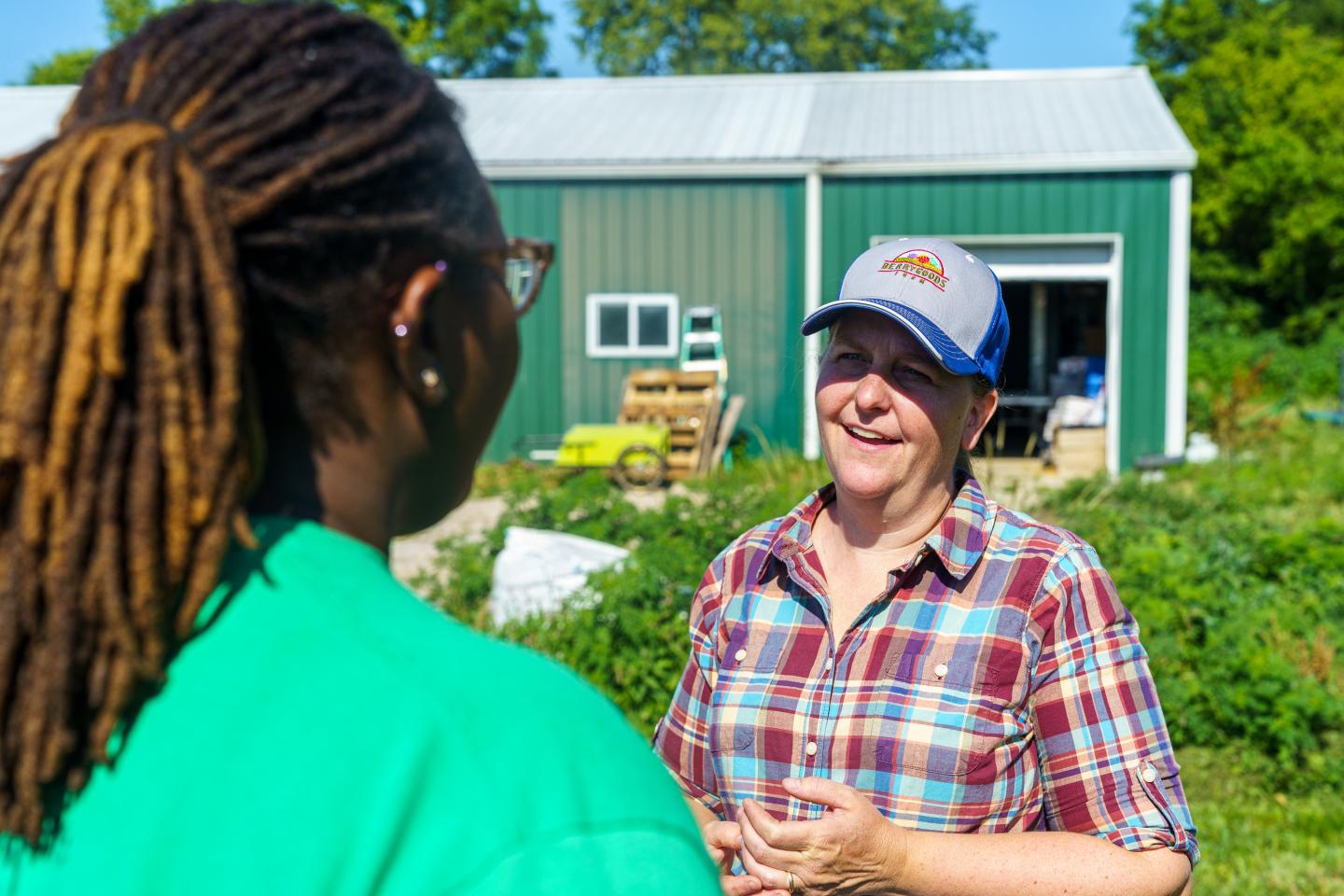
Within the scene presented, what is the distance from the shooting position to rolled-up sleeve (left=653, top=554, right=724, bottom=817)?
260 cm

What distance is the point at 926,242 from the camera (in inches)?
101

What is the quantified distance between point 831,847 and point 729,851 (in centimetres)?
25

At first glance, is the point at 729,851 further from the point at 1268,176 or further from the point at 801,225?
the point at 1268,176

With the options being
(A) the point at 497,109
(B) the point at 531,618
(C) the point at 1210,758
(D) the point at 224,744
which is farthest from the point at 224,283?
(A) the point at 497,109

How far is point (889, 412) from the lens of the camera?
2598mm

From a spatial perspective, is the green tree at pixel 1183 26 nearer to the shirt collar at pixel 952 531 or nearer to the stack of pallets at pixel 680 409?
the stack of pallets at pixel 680 409

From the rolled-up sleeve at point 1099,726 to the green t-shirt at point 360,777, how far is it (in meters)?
1.38

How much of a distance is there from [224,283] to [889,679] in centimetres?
160

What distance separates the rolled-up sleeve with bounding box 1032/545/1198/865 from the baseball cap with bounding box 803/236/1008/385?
0.46 meters

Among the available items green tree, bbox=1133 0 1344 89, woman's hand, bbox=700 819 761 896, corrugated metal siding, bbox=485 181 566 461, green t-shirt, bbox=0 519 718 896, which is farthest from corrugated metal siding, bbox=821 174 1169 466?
green tree, bbox=1133 0 1344 89

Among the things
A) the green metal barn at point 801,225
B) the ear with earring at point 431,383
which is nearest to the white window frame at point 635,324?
the green metal barn at point 801,225

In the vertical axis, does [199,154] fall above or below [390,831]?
above

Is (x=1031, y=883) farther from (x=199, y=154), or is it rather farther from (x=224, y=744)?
(x=199, y=154)

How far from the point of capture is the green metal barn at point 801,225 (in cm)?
1436
